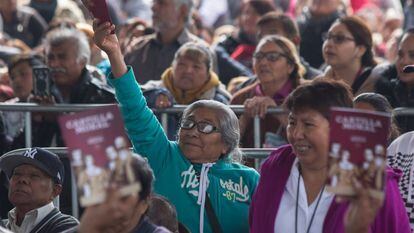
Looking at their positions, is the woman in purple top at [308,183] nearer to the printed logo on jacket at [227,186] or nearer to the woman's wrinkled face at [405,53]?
the printed logo on jacket at [227,186]

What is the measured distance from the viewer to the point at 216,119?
281 inches

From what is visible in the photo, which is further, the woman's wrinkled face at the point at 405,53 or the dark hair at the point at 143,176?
the woman's wrinkled face at the point at 405,53

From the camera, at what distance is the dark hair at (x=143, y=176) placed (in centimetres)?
545

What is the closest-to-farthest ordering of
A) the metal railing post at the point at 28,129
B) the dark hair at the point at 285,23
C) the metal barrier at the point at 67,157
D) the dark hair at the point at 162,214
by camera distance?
the dark hair at the point at 162,214 → the metal barrier at the point at 67,157 → the metal railing post at the point at 28,129 → the dark hair at the point at 285,23

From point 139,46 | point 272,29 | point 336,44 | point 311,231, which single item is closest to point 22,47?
point 139,46

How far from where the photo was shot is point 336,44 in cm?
998

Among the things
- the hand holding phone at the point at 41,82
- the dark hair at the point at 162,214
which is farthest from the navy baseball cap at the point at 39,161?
the hand holding phone at the point at 41,82

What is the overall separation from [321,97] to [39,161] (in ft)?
6.15

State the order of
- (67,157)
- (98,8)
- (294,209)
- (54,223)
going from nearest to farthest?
(294,209) < (98,8) < (54,223) < (67,157)

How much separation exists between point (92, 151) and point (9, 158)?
242 centimetres

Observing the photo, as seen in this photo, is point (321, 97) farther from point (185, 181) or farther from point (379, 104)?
point (379, 104)

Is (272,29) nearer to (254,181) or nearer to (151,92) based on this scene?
(151,92)

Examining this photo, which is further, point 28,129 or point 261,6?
point 261,6

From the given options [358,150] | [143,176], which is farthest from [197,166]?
[358,150]
